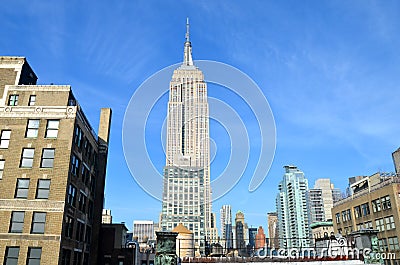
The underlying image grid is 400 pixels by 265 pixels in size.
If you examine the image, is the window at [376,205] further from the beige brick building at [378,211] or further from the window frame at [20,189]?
the window frame at [20,189]

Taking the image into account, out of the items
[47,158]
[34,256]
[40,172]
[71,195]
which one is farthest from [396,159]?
[34,256]

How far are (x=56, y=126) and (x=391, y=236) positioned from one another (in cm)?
4845

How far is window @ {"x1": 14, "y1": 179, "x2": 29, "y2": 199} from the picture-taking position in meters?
35.8

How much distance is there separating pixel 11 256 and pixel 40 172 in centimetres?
825

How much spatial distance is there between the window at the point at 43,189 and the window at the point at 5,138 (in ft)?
18.4

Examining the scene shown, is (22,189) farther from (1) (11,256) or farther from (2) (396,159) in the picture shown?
(2) (396,159)

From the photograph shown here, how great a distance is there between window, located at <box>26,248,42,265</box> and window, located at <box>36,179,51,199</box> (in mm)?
5060

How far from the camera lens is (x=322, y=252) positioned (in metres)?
21.4

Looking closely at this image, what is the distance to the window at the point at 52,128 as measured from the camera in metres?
38.7

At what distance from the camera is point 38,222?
3519 cm

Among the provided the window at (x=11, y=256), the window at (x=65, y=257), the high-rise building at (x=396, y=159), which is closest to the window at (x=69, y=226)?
the window at (x=65, y=257)

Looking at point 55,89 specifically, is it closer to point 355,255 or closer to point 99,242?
point 99,242

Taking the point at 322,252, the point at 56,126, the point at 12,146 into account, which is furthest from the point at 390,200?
the point at 12,146

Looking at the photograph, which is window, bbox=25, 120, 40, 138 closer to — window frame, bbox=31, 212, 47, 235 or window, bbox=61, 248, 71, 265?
window frame, bbox=31, 212, 47, 235
